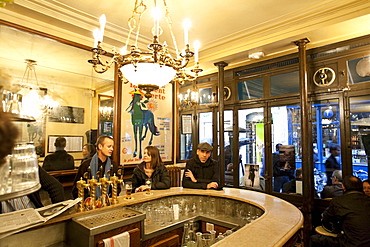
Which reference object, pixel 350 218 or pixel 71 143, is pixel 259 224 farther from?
pixel 71 143

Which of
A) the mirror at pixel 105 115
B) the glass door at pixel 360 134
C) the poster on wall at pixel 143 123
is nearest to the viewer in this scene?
the glass door at pixel 360 134

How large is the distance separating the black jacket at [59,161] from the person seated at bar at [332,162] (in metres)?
3.75

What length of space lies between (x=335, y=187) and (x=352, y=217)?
106 cm

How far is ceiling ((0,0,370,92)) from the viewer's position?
292 centimetres

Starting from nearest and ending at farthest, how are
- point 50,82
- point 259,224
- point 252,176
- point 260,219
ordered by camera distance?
point 259,224 → point 260,219 → point 50,82 → point 252,176

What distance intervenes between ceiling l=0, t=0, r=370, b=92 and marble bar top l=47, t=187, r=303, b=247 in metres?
2.00

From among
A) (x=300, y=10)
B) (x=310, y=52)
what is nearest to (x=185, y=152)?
(x=310, y=52)

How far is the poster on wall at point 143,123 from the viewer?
3.92 meters

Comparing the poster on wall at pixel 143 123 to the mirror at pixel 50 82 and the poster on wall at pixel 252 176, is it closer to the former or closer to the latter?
the mirror at pixel 50 82

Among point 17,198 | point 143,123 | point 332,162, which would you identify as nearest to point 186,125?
point 143,123

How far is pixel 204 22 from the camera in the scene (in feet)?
11.4

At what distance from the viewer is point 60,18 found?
307 cm

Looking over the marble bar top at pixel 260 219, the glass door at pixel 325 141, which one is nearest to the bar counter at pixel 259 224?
the marble bar top at pixel 260 219

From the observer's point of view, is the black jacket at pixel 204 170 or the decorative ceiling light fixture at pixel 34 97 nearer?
the decorative ceiling light fixture at pixel 34 97
